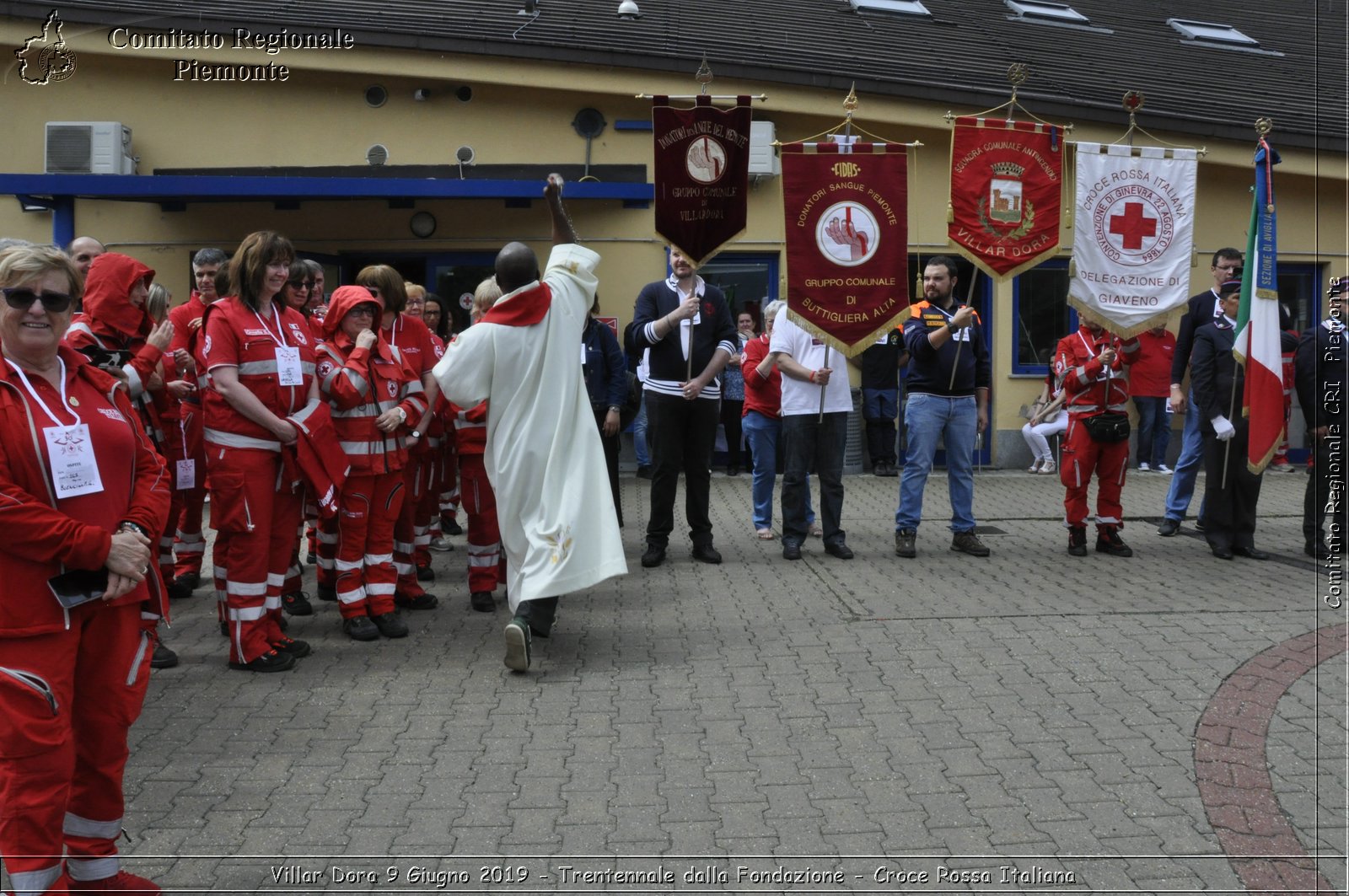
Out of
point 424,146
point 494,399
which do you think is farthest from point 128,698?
point 424,146

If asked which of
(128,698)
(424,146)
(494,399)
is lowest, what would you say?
(128,698)

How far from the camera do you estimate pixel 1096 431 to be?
9344 millimetres

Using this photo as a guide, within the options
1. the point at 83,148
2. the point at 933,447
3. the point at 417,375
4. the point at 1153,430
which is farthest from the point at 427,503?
the point at 1153,430

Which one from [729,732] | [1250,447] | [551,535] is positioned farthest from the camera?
[1250,447]

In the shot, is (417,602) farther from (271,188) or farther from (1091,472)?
(271,188)

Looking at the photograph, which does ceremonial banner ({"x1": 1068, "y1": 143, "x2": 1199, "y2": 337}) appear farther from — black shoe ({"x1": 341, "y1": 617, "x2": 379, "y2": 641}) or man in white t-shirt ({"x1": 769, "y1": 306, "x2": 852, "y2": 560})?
black shoe ({"x1": 341, "y1": 617, "x2": 379, "y2": 641})

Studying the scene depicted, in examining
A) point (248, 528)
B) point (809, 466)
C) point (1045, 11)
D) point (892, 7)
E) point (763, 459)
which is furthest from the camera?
point (1045, 11)

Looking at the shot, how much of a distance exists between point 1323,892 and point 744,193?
20.8 feet

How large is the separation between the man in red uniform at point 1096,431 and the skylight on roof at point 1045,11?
39.2 ft

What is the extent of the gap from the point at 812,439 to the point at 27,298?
6.64 m

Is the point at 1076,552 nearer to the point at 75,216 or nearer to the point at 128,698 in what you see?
the point at 128,698

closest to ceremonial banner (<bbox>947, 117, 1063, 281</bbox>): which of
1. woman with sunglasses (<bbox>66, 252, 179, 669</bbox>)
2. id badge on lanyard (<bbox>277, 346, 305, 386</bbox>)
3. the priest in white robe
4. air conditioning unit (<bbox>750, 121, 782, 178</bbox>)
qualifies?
the priest in white robe

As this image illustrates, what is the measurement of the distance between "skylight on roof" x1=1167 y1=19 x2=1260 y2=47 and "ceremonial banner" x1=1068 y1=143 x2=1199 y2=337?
12005 millimetres

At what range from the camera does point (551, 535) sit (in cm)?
630
